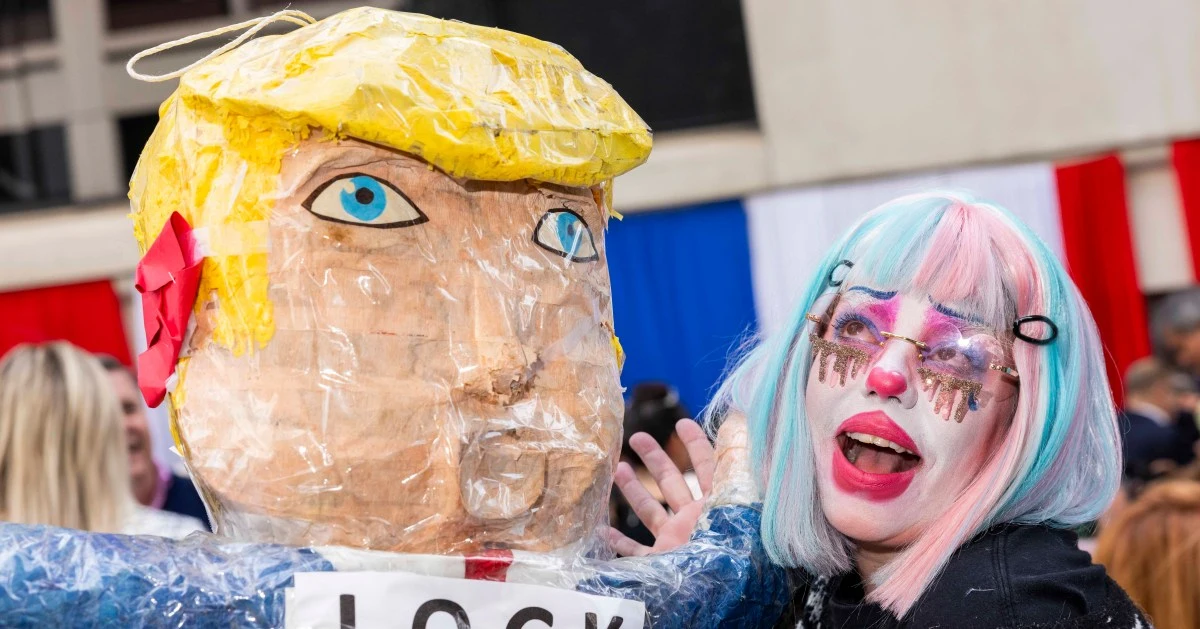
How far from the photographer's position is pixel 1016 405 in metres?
1.83

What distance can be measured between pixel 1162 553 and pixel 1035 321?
39.8 inches

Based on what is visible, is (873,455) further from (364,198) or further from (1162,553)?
(1162,553)

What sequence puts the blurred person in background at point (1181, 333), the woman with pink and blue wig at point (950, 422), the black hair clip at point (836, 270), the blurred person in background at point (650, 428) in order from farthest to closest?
the blurred person in background at point (1181, 333) → the blurred person in background at point (650, 428) → the black hair clip at point (836, 270) → the woman with pink and blue wig at point (950, 422)

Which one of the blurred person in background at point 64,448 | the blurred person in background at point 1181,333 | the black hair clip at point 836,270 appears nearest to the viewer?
the black hair clip at point 836,270

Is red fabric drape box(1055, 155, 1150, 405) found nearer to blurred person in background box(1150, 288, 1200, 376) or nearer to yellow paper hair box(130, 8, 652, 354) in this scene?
blurred person in background box(1150, 288, 1200, 376)

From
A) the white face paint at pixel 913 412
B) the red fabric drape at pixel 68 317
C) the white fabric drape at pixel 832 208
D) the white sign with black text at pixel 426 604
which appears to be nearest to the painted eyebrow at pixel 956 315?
the white face paint at pixel 913 412

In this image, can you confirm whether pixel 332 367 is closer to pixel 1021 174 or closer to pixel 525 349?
pixel 525 349

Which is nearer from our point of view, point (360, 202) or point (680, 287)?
point (360, 202)

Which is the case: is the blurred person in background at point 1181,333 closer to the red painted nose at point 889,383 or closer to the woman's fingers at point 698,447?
the woman's fingers at point 698,447

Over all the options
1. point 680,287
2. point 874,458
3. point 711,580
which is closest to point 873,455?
point 874,458

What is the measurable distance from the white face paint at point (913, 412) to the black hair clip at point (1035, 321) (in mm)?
33

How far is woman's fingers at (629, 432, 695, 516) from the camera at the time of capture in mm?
2174

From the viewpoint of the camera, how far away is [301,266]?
152 centimetres

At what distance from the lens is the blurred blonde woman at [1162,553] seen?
2.52 meters
